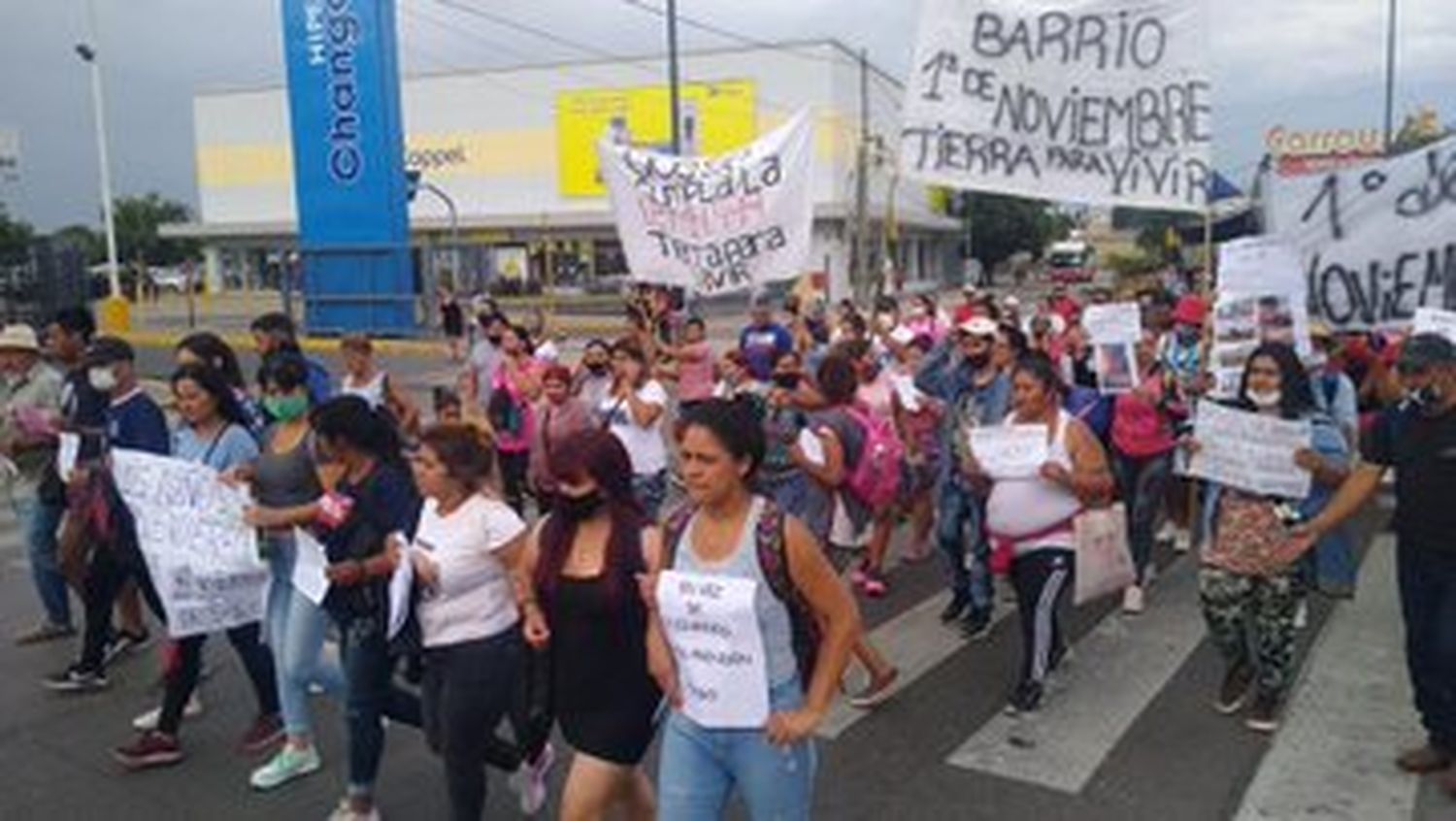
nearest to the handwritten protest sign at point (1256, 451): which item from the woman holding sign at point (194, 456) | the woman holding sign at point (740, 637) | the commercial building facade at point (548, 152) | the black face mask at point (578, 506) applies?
the woman holding sign at point (740, 637)

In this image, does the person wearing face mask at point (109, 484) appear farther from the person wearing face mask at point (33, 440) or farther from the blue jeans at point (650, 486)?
the blue jeans at point (650, 486)

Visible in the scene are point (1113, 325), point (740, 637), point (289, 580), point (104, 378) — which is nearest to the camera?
point (740, 637)

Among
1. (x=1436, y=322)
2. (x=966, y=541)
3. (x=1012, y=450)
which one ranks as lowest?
(x=966, y=541)

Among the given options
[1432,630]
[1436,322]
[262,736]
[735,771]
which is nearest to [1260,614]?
[1432,630]

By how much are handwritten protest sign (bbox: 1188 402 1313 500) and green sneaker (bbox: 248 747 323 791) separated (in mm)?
3913

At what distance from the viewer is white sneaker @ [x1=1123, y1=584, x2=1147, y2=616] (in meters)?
7.41

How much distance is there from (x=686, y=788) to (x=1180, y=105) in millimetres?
4888

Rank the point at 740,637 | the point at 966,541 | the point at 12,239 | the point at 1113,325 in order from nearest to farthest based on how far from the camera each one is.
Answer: the point at 740,637 → the point at 966,541 → the point at 1113,325 → the point at 12,239

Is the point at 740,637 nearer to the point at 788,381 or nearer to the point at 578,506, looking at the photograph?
the point at 578,506

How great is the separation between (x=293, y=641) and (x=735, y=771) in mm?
2262

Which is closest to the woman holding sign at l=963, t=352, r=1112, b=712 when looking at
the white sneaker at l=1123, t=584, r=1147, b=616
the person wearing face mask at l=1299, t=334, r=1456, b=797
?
the person wearing face mask at l=1299, t=334, r=1456, b=797

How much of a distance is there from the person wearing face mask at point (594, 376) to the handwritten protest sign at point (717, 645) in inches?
195

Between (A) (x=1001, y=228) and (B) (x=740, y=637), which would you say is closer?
(B) (x=740, y=637)

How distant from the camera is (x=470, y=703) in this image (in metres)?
4.15
